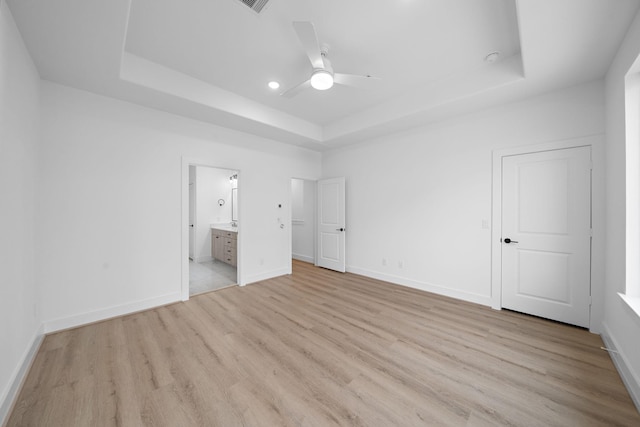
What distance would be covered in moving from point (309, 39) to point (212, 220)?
217 inches

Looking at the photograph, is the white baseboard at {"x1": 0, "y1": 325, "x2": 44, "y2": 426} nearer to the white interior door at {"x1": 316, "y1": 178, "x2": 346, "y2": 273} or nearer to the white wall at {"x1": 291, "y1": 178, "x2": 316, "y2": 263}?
the white interior door at {"x1": 316, "y1": 178, "x2": 346, "y2": 273}

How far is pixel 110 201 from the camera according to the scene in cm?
288

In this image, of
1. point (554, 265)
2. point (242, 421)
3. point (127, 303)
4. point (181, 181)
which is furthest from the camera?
point (181, 181)

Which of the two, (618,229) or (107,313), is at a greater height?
(618,229)

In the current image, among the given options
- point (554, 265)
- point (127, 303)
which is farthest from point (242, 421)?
point (554, 265)

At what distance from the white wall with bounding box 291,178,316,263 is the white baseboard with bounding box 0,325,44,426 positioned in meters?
4.46

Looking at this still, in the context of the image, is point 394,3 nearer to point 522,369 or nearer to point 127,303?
point 522,369

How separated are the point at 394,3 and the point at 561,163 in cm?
256

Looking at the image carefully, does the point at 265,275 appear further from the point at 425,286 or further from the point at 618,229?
the point at 618,229

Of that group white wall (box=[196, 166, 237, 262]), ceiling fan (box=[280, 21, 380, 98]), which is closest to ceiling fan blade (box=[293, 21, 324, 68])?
ceiling fan (box=[280, 21, 380, 98])

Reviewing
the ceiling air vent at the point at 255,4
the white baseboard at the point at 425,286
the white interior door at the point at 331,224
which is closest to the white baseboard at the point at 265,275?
the white interior door at the point at 331,224

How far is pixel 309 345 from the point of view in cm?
230

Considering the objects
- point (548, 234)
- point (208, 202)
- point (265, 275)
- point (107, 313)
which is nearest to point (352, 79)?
point (548, 234)

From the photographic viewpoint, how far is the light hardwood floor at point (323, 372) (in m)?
1.52
